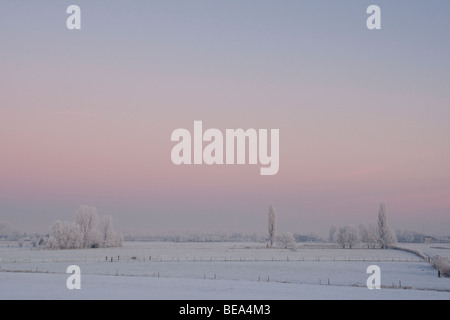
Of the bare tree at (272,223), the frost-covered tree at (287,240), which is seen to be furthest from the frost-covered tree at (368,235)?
the bare tree at (272,223)

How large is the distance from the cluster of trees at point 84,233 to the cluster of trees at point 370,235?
206 feet

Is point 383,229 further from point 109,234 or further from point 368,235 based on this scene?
point 109,234

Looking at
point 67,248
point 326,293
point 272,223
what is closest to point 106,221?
point 67,248

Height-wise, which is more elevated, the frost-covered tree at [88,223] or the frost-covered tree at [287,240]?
the frost-covered tree at [88,223]

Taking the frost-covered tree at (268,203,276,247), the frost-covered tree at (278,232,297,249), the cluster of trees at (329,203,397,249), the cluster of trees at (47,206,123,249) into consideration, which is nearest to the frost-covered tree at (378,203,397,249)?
the cluster of trees at (329,203,397,249)

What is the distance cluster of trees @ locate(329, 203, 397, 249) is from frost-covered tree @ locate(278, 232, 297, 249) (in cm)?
1731

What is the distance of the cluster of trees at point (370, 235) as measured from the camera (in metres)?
128

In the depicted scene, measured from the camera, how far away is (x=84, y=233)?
397 ft

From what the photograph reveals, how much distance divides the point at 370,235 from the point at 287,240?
25053 millimetres

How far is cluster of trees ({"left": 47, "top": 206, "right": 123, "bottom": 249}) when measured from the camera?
111 metres

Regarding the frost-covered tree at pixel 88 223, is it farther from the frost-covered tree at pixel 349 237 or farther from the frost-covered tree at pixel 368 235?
the frost-covered tree at pixel 368 235

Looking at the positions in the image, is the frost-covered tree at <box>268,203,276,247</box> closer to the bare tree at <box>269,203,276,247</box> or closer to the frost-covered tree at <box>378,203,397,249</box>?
the bare tree at <box>269,203,276,247</box>
